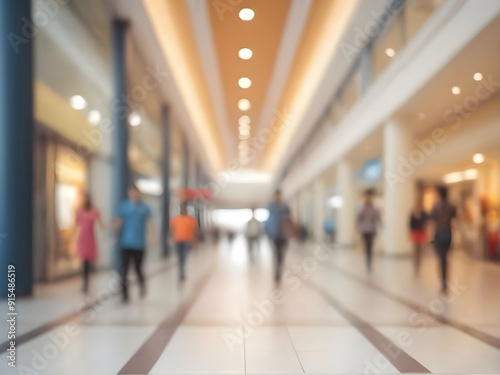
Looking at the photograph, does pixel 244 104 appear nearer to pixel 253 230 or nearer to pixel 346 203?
pixel 346 203

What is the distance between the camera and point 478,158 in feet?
44.2

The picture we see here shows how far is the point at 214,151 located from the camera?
1272 inches

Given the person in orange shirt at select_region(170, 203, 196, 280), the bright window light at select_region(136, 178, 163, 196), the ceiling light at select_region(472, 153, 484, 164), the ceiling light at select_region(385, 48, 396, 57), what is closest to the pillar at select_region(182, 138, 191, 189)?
the bright window light at select_region(136, 178, 163, 196)

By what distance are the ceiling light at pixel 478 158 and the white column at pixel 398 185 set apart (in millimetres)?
1557

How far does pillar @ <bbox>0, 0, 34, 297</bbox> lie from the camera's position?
6.67 m

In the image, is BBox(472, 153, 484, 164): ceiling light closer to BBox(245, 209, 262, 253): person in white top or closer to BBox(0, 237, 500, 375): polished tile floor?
BBox(0, 237, 500, 375): polished tile floor

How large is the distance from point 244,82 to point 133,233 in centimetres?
1031

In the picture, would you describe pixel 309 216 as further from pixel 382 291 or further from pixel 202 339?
pixel 202 339

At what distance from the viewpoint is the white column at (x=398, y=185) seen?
42.3 feet

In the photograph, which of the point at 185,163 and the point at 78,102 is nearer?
the point at 78,102

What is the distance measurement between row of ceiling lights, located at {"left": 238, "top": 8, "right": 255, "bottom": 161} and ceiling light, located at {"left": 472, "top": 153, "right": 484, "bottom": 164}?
6233 millimetres

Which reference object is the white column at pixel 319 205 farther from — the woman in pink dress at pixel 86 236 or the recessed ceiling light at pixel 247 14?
the woman in pink dress at pixel 86 236

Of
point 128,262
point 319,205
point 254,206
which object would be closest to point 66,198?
point 128,262

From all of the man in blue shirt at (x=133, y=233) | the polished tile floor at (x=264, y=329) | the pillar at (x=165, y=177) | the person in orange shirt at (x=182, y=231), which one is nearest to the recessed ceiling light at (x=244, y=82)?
the pillar at (x=165, y=177)
